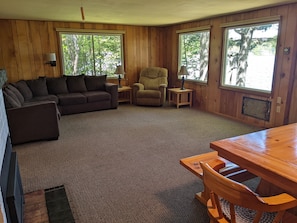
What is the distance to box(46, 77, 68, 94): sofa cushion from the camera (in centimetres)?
548

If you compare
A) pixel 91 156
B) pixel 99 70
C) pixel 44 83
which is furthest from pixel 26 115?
pixel 99 70

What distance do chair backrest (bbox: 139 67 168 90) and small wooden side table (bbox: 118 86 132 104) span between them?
476 mm

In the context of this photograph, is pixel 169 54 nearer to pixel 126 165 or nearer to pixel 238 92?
pixel 238 92

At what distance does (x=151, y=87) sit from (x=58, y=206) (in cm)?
470

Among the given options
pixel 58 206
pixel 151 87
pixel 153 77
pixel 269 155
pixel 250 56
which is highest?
pixel 250 56

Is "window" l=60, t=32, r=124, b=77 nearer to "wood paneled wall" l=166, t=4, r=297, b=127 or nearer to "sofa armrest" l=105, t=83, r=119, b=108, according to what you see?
"sofa armrest" l=105, t=83, r=119, b=108

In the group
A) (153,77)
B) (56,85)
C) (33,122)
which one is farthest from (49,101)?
→ (153,77)

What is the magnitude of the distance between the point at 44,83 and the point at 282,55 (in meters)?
4.91

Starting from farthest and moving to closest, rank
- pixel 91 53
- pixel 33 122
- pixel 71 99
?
pixel 91 53 < pixel 71 99 < pixel 33 122

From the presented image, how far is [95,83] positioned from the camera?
5.92 metres

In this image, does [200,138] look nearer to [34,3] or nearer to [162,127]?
[162,127]

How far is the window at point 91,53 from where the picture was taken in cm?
592

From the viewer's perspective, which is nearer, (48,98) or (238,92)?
(238,92)

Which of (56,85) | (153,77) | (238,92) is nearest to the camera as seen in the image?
(238,92)
